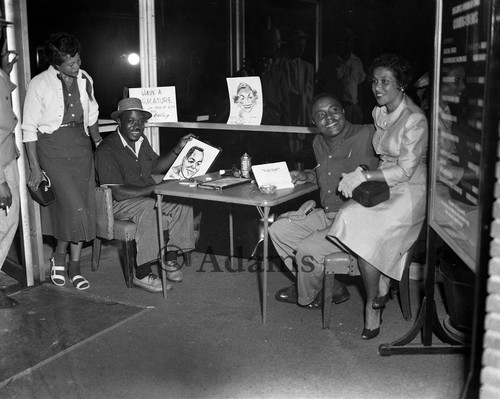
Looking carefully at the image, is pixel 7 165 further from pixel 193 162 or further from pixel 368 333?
pixel 368 333

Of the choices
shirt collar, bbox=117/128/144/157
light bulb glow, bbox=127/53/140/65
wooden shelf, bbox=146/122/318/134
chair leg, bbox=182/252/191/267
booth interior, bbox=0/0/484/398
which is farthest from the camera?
light bulb glow, bbox=127/53/140/65

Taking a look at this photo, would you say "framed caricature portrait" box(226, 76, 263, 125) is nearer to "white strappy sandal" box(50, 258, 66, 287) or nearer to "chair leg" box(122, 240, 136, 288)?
"chair leg" box(122, 240, 136, 288)

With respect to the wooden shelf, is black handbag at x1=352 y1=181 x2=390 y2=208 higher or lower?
lower

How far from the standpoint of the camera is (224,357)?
3.80 m

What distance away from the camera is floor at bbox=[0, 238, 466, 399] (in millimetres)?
3432

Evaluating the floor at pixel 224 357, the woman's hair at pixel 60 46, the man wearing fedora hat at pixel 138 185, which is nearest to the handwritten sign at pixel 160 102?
the man wearing fedora hat at pixel 138 185

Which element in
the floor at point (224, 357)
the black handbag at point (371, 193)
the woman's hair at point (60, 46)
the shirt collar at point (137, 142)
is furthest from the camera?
the shirt collar at point (137, 142)

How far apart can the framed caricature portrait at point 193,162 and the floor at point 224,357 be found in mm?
894

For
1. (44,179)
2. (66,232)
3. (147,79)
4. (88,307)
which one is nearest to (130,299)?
(88,307)

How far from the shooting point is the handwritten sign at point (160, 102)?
17.9 feet

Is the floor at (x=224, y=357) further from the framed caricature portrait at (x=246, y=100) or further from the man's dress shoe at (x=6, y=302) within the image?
the framed caricature portrait at (x=246, y=100)

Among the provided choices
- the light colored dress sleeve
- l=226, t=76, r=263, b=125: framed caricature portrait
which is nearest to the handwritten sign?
l=226, t=76, r=263, b=125: framed caricature portrait

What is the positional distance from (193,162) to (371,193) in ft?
5.10

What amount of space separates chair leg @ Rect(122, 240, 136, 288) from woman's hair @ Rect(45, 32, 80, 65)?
144cm
